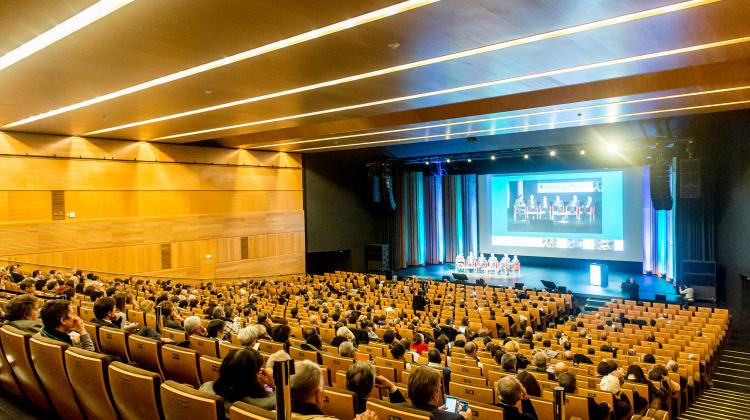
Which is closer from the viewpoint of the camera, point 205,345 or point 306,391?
point 306,391

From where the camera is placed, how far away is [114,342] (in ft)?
14.3

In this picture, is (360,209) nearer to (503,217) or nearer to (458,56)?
(503,217)

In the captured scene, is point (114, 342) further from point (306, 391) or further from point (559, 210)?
point (559, 210)

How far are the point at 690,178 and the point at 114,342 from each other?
1779cm

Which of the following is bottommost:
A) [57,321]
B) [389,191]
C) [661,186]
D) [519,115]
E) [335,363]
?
[335,363]

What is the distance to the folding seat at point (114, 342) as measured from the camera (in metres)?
4.25

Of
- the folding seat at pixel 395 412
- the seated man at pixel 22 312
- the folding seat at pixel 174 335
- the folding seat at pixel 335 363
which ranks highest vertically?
the seated man at pixel 22 312

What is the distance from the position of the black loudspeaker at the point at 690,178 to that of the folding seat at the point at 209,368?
17435 mm

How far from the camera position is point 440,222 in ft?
92.9

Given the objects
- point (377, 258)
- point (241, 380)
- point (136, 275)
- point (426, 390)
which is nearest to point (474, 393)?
point (426, 390)

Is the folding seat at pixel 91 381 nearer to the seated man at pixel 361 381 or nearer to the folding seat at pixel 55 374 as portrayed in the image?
the folding seat at pixel 55 374

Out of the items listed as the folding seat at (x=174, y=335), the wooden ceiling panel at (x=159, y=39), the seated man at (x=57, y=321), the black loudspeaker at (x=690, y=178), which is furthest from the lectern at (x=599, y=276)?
the seated man at (x=57, y=321)

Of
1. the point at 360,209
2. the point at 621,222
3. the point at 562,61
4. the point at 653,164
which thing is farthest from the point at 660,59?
the point at 360,209

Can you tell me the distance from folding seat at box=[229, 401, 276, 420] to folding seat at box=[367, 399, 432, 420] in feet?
2.32
